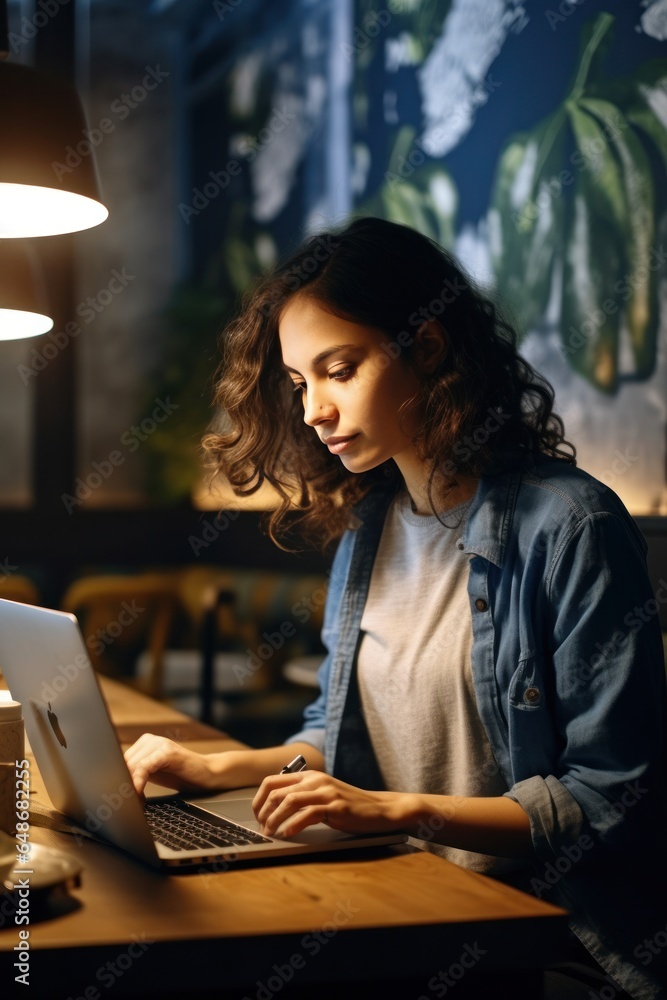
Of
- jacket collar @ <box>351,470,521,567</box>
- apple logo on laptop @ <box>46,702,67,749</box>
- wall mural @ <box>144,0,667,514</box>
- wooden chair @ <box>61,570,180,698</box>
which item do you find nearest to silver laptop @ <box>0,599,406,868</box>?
apple logo on laptop @ <box>46,702,67,749</box>

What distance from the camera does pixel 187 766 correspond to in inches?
56.4

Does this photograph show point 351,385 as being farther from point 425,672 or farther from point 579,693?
point 579,693

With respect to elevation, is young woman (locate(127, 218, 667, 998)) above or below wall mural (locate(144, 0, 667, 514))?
below

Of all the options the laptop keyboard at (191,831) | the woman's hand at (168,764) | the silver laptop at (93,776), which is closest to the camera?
the silver laptop at (93,776)

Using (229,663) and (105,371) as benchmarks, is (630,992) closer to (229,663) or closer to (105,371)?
(229,663)

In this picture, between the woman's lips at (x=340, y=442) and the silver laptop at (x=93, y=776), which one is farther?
the woman's lips at (x=340, y=442)

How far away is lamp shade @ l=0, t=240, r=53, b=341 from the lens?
7.16 ft

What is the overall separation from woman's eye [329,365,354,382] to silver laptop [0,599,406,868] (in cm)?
60

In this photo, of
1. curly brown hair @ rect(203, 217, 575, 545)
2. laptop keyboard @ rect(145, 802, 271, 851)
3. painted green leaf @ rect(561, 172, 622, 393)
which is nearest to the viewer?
laptop keyboard @ rect(145, 802, 271, 851)

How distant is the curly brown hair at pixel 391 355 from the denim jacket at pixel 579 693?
10 cm

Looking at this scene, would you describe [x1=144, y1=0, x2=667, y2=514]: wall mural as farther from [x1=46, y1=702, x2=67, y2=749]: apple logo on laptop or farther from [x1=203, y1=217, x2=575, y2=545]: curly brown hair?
[x1=46, y1=702, x2=67, y2=749]: apple logo on laptop

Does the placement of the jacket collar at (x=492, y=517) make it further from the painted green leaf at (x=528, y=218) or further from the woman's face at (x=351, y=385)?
the painted green leaf at (x=528, y=218)

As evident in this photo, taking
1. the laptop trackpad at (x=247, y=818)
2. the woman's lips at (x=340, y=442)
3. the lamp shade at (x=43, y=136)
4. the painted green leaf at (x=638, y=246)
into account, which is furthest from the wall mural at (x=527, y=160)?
the laptop trackpad at (x=247, y=818)

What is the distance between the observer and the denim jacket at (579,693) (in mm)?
1308
